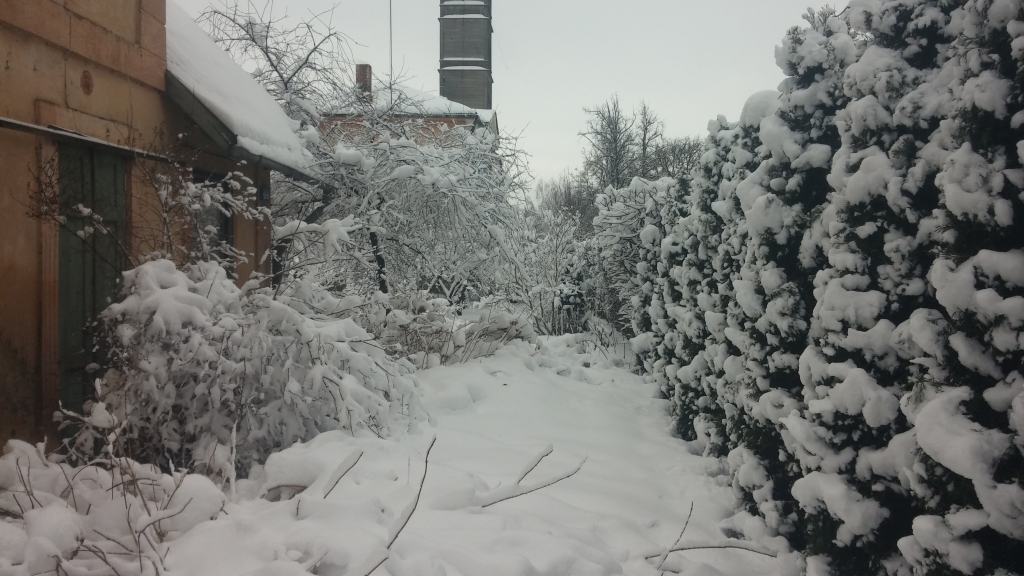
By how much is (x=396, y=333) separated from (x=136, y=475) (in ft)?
14.8

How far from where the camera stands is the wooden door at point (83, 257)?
4348 millimetres

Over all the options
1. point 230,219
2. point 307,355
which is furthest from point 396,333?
point 307,355

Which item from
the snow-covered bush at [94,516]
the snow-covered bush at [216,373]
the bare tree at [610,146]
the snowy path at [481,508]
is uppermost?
the bare tree at [610,146]

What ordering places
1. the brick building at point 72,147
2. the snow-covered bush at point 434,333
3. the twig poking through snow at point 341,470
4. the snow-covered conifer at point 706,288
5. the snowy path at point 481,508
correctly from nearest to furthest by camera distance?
1. the snowy path at point 481,508
2. the twig poking through snow at point 341,470
3. the brick building at point 72,147
4. the snow-covered conifer at point 706,288
5. the snow-covered bush at point 434,333

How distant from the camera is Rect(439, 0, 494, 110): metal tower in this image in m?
27.5

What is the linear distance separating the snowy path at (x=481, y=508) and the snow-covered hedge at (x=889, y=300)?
668 mm

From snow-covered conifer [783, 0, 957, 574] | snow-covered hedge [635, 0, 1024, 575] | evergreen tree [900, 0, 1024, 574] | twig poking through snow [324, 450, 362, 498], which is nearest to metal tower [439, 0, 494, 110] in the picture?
snow-covered hedge [635, 0, 1024, 575]

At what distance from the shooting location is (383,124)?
Answer: 1031 centimetres

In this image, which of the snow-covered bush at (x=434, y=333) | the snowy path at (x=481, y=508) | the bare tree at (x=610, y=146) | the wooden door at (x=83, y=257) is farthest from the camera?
the bare tree at (x=610, y=146)

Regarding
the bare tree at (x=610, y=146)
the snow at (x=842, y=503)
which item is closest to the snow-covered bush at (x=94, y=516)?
the snow at (x=842, y=503)

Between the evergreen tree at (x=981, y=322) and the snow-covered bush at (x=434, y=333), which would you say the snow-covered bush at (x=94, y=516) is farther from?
the snow-covered bush at (x=434, y=333)

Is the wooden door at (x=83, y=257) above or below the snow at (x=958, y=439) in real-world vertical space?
above

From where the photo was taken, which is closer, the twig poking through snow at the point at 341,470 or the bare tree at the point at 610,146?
the twig poking through snow at the point at 341,470

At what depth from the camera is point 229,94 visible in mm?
6242
